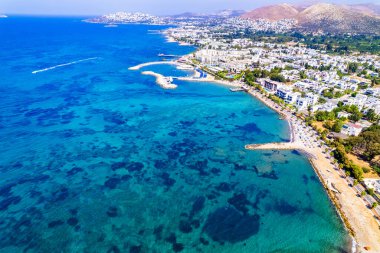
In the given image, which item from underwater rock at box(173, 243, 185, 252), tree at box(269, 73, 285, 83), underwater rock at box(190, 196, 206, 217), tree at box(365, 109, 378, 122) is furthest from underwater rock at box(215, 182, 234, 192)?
tree at box(269, 73, 285, 83)

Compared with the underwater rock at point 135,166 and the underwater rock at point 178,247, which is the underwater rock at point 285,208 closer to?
the underwater rock at point 178,247

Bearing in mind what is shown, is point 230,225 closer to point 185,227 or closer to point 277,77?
point 185,227

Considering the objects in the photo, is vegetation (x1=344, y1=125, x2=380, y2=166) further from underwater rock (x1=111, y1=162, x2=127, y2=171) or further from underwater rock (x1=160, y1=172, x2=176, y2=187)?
underwater rock (x1=111, y1=162, x2=127, y2=171)

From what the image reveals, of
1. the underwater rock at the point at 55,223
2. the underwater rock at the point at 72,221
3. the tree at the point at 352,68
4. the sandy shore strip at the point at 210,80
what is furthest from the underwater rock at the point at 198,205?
the tree at the point at 352,68

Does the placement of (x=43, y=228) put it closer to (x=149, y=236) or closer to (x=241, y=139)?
(x=149, y=236)

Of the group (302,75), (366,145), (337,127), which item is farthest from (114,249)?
(302,75)

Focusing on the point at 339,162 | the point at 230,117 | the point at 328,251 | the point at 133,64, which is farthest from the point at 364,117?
the point at 133,64

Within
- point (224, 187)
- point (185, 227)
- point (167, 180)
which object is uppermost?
point (224, 187)
